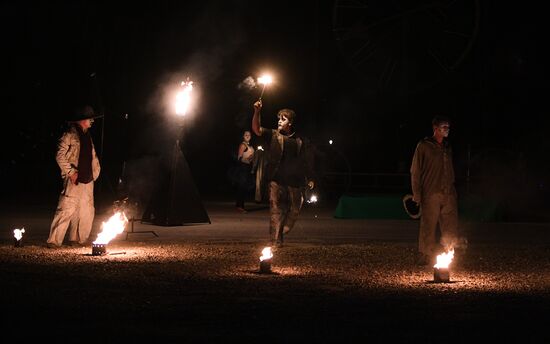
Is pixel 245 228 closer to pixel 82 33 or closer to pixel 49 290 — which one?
pixel 49 290

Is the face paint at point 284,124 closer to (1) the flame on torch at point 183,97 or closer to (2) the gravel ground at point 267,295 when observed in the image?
(2) the gravel ground at point 267,295

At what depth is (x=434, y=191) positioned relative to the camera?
1230 centimetres

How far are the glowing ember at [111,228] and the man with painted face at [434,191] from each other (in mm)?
4261

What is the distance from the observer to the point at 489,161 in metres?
29.1

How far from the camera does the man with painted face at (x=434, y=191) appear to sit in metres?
12.3

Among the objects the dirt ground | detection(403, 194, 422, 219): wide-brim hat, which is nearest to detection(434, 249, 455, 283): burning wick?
the dirt ground

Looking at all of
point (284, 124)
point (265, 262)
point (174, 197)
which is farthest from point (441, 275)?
point (174, 197)

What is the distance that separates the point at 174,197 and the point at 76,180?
148 inches

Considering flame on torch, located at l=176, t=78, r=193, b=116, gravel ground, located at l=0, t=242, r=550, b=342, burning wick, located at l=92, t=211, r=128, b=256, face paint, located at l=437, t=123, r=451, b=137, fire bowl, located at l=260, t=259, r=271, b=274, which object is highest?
flame on torch, located at l=176, t=78, r=193, b=116

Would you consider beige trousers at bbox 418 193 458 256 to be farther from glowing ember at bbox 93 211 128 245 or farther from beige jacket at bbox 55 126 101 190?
beige jacket at bbox 55 126 101 190

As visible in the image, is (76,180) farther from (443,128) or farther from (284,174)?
(443,128)

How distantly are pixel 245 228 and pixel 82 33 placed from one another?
11447mm

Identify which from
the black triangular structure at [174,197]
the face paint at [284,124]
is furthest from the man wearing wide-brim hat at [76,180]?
the black triangular structure at [174,197]

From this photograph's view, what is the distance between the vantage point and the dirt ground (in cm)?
734
